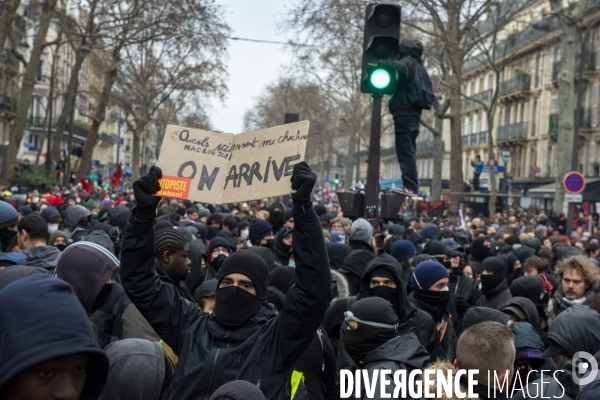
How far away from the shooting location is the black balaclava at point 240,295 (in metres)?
3.59

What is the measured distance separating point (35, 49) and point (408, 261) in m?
17.4

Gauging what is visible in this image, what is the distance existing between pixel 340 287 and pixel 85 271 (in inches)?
108

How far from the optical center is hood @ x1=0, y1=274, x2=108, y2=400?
2172 millimetres

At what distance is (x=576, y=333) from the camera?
467cm

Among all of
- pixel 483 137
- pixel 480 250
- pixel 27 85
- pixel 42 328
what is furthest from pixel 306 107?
pixel 42 328

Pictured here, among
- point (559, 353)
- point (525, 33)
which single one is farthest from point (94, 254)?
point (525, 33)

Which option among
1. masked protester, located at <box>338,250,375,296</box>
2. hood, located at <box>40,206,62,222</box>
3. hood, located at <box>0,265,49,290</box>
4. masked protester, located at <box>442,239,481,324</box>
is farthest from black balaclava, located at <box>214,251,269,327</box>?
hood, located at <box>40,206,62,222</box>

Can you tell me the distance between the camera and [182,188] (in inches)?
174

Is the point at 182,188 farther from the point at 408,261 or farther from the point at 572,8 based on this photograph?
the point at 572,8

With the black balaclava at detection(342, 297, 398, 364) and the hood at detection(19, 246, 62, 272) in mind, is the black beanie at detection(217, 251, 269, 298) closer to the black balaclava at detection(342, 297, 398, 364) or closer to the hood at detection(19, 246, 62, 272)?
the black balaclava at detection(342, 297, 398, 364)

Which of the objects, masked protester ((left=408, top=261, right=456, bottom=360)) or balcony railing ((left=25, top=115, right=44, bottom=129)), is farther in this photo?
balcony railing ((left=25, top=115, right=44, bottom=129))

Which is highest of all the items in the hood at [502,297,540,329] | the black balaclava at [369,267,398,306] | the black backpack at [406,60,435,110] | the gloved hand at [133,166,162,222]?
the black backpack at [406,60,435,110]

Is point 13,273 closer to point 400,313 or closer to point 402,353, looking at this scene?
point 402,353

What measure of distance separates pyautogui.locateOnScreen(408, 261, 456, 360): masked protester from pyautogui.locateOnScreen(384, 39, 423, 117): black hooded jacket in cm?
248
